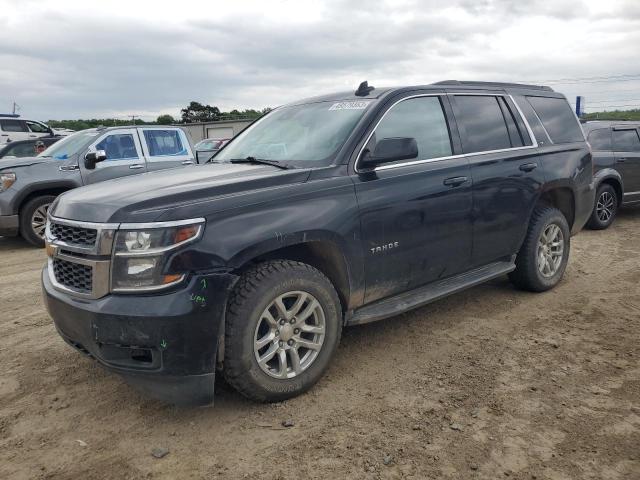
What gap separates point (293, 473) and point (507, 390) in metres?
1.51

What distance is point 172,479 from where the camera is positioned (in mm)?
2537

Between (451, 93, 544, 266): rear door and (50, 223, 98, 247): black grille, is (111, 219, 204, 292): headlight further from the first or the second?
(451, 93, 544, 266): rear door

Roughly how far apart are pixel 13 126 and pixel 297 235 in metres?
22.4

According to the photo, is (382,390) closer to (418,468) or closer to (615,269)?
(418,468)

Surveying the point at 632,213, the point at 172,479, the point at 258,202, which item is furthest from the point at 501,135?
the point at 632,213

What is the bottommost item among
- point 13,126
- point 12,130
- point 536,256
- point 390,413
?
point 390,413

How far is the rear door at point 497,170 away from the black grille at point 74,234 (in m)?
2.84

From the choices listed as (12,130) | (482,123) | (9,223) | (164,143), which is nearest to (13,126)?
(12,130)

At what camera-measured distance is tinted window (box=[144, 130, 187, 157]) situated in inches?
364

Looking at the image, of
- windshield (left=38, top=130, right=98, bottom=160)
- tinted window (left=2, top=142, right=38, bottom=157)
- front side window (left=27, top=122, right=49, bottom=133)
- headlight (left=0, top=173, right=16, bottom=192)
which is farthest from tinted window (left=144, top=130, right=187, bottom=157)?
front side window (left=27, top=122, right=49, bottom=133)

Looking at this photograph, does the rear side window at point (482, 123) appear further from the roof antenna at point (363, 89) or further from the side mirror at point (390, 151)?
the side mirror at point (390, 151)

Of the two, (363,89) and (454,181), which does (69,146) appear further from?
(454,181)

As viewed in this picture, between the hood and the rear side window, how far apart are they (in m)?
1.72

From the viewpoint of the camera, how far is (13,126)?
2127cm
